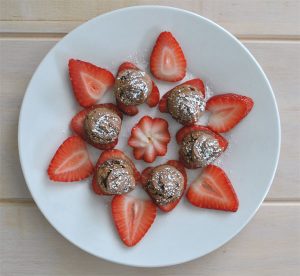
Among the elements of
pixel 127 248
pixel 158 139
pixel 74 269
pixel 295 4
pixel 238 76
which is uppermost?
pixel 295 4

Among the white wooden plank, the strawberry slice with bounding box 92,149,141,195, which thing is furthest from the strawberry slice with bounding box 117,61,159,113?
the white wooden plank

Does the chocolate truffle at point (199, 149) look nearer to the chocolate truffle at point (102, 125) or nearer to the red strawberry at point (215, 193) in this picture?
the red strawberry at point (215, 193)

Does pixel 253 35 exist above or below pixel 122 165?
above

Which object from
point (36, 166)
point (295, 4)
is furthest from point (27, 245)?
point (295, 4)

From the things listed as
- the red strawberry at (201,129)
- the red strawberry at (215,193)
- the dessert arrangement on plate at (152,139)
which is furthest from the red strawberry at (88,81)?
the red strawberry at (215,193)

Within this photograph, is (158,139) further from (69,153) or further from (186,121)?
(69,153)

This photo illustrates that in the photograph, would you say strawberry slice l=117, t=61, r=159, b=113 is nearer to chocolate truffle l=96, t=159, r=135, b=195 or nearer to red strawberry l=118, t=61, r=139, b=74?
red strawberry l=118, t=61, r=139, b=74
